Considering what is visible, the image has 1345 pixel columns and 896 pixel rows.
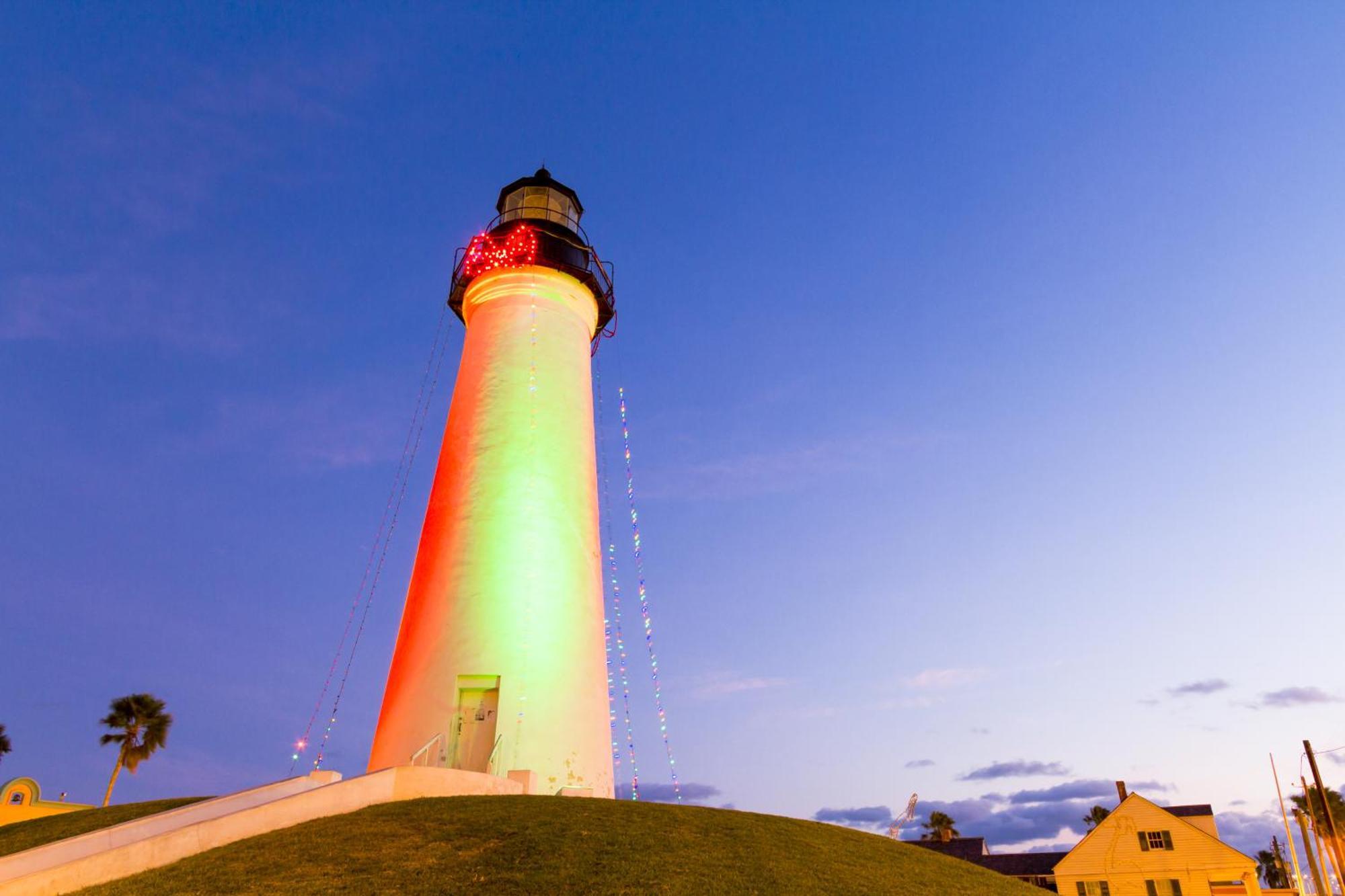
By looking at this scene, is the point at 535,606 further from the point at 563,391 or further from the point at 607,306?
the point at 607,306

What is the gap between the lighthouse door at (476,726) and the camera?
17109mm

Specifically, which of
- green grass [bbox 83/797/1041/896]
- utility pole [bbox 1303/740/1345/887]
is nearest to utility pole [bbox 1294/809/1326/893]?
utility pole [bbox 1303/740/1345/887]

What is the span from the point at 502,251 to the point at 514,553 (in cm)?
884

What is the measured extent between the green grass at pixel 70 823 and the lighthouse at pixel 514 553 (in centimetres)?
417

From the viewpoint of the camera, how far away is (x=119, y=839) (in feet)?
36.0

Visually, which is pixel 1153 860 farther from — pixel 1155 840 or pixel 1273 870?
pixel 1273 870

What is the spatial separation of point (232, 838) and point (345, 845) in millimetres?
1885

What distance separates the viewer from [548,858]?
10547mm

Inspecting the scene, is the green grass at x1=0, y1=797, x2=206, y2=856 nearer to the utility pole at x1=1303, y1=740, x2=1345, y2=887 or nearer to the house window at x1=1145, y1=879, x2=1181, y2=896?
the utility pole at x1=1303, y1=740, x2=1345, y2=887

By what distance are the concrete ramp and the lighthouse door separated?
1.95 m

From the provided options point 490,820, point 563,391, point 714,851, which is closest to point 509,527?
point 563,391

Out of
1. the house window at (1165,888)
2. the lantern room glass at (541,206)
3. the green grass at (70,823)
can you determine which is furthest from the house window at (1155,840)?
the green grass at (70,823)

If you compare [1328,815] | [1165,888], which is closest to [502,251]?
[1328,815]

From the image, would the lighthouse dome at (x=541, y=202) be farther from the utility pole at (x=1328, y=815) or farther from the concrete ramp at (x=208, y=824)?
the utility pole at (x=1328, y=815)
